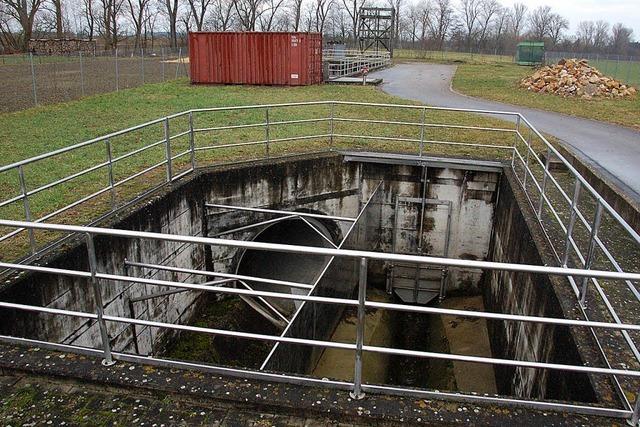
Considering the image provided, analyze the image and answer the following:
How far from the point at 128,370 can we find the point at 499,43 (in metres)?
93.4

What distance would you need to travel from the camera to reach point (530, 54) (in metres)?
50.2

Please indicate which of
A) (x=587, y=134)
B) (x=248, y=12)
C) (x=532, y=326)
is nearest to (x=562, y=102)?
(x=587, y=134)

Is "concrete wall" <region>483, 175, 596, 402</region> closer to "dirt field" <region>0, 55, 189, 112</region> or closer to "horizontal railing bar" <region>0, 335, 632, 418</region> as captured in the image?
"horizontal railing bar" <region>0, 335, 632, 418</region>

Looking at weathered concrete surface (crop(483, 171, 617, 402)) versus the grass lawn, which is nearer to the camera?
weathered concrete surface (crop(483, 171, 617, 402))

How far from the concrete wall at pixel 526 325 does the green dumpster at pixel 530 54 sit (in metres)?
44.6

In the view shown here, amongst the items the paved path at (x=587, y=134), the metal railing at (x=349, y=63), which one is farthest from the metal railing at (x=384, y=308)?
the metal railing at (x=349, y=63)

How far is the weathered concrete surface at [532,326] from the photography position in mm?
4184

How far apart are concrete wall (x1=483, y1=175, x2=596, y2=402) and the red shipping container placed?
14951 millimetres

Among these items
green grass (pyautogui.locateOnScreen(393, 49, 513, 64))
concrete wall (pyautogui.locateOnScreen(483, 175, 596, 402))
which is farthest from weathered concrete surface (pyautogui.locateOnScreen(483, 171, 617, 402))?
green grass (pyautogui.locateOnScreen(393, 49, 513, 64))

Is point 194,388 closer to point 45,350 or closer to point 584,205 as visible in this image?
point 45,350

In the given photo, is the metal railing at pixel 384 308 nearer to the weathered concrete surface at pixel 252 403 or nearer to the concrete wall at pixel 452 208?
the weathered concrete surface at pixel 252 403

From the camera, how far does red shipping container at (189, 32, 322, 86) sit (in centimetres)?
2323

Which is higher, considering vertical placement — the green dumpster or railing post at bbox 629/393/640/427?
the green dumpster

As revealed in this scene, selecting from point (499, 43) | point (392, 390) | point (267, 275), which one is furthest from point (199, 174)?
point (499, 43)
